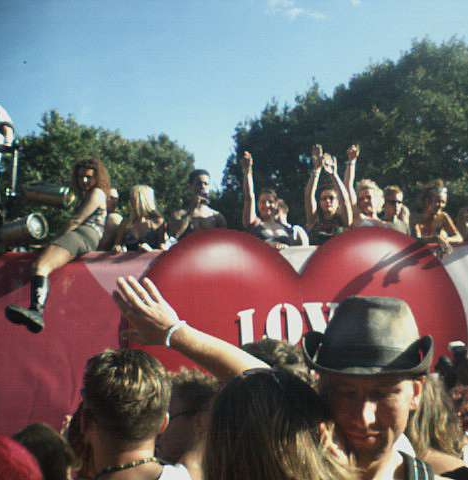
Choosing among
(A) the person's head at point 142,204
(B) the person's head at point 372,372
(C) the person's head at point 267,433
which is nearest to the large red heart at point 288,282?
(A) the person's head at point 142,204

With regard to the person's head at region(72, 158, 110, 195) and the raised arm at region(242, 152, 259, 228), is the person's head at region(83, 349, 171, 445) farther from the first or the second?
the raised arm at region(242, 152, 259, 228)

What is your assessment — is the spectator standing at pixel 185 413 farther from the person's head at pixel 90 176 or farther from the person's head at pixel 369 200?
the person's head at pixel 369 200

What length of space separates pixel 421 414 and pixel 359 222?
11.9ft

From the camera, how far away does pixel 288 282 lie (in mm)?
5199

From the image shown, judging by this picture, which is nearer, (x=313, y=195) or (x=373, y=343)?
(x=373, y=343)

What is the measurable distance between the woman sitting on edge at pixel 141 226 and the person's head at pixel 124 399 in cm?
352

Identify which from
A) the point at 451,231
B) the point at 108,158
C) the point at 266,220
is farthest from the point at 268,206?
the point at 108,158

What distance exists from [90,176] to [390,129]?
16.5 metres

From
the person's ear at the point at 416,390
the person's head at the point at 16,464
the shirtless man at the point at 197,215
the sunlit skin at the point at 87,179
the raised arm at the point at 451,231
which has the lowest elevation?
the person's head at the point at 16,464

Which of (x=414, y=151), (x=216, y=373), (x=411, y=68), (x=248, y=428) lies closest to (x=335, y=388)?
(x=248, y=428)

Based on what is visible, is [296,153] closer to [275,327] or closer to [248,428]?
[275,327]

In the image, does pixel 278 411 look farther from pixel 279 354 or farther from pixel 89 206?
pixel 89 206

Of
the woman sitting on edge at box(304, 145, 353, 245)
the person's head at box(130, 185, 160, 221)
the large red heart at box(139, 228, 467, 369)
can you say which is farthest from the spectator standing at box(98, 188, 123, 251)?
the woman sitting on edge at box(304, 145, 353, 245)

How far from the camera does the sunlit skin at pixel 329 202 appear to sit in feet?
19.5
